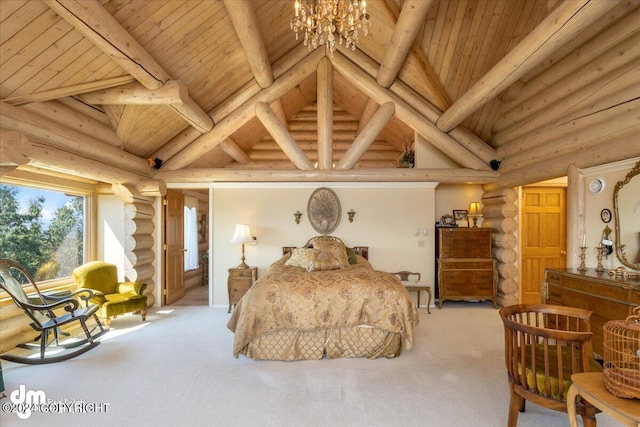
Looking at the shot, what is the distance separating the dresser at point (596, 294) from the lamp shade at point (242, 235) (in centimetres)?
446

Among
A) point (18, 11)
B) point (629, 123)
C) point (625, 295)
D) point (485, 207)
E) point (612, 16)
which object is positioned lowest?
point (625, 295)

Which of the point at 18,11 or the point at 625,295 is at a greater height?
the point at 18,11

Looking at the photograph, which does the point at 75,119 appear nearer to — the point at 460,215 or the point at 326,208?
the point at 326,208

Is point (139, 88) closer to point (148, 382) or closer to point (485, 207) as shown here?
point (148, 382)

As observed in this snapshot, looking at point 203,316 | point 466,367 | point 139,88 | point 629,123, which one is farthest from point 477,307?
point 139,88

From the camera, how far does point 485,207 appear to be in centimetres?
640

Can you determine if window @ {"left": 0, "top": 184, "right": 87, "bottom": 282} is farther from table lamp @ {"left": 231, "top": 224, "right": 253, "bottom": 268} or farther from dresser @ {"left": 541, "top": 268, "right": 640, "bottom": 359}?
dresser @ {"left": 541, "top": 268, "right": 640, "bottom": 359}

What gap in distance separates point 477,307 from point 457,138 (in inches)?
124

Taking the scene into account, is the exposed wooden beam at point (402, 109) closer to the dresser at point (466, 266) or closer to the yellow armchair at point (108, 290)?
the dresser at point (466, 266)

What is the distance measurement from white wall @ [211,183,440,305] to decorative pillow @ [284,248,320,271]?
113 cm

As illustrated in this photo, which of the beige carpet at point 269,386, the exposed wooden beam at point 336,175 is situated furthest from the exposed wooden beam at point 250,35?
the beige carpet at point 269,386

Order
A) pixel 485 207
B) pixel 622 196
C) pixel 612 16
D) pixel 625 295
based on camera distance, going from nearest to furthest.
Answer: pixel 625 295, pixel 612 16, pixel 622 196, pixel 485 207

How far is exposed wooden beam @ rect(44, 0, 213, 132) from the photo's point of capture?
102 inches

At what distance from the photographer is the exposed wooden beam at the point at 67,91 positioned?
3.12m
